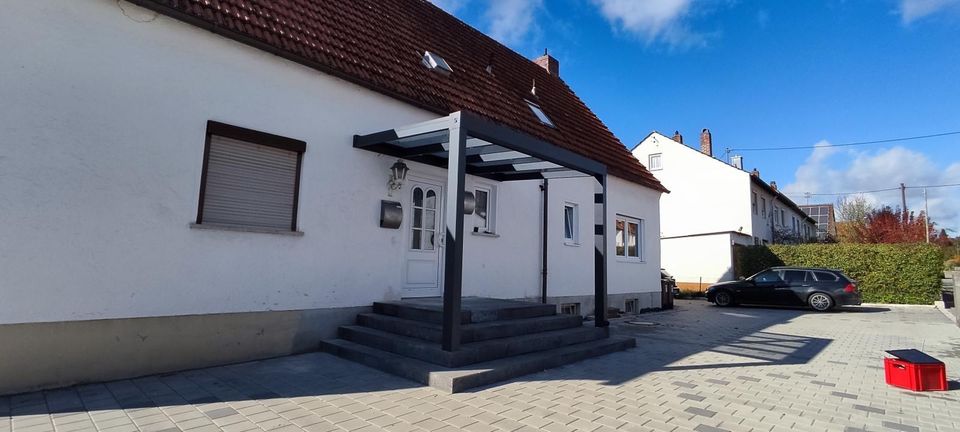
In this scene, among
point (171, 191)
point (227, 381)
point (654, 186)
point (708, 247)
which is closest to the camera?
point (227, 381)

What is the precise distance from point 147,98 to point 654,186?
12.5 metres

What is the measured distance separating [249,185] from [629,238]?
34.3ft

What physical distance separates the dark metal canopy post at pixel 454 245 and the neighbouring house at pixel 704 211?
1919cm

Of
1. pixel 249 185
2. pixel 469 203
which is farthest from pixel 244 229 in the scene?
pixel 469 203

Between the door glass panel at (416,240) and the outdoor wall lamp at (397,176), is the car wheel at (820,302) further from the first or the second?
the outdoor wall lamp at (397,176)

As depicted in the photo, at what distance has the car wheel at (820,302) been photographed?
14859mm

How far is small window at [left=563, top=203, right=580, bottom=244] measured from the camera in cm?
1132

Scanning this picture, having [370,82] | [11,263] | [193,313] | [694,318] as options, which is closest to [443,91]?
[370,82]

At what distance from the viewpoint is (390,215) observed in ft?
23.6

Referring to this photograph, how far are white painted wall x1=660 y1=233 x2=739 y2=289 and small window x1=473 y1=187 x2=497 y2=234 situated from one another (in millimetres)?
16069

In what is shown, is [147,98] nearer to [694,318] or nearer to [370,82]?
[370,82]

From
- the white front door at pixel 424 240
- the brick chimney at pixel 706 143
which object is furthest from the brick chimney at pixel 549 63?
the brick chimney at pixel 706 143

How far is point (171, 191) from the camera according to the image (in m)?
5.28

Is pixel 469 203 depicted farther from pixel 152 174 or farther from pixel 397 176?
pixel 152 174
